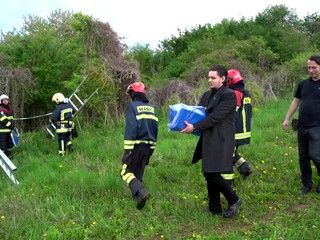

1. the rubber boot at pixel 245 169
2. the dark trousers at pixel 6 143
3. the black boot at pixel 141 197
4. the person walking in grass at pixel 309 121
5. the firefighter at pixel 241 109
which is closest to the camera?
the black boot at pixel 141 197

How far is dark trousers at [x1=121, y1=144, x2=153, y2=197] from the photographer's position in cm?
555

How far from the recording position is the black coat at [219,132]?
4645 mm

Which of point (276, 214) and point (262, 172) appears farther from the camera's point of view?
point (262, 172)

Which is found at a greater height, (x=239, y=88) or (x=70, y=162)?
(x=239, y=88)

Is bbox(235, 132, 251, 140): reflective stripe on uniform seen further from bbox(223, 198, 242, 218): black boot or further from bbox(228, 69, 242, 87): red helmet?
bbox(223, 198, 242, 218): black boot

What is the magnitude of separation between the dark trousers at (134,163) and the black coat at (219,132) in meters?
1.19

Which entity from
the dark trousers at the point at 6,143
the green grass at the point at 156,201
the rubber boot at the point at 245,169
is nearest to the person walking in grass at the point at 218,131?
the green grass at the point at 156,201

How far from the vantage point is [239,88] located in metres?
6.19

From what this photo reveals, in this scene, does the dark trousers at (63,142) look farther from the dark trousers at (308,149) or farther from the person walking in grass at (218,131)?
the dark trousers at (308,149)

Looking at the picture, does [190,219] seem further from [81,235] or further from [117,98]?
[117,98]

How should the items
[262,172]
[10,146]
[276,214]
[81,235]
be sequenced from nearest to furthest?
[81,235] → [276,214] → [262,172] → [10,146]

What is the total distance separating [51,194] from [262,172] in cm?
373

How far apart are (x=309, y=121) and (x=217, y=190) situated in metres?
1.80

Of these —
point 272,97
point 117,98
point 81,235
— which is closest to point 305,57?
point 272,97
